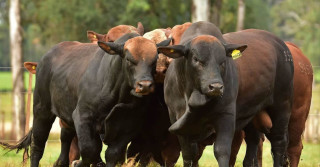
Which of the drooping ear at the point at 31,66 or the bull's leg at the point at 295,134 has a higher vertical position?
the drooping ear at the point at 31,66

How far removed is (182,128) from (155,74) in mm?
950

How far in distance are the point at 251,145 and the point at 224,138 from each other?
1956 mm

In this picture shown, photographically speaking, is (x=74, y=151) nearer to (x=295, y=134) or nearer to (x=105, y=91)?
(x=105, y=91)

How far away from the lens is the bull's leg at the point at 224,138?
7.74m

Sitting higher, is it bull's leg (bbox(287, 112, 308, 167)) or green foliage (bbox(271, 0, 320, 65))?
bull's leg (bbox(287, 112, 308, 167))

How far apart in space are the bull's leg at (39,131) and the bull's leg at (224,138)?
3266 millimetres

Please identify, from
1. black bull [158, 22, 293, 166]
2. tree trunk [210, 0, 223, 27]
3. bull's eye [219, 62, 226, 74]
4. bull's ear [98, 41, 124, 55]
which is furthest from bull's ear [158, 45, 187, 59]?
tree trunk [210, 0, 223, 27]

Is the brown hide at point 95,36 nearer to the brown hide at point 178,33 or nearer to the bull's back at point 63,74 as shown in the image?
the bull's back at point 63,74

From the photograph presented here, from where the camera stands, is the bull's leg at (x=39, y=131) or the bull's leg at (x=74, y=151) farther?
the bull's leg at (x=74, y=151)

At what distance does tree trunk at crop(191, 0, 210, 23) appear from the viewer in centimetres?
2156

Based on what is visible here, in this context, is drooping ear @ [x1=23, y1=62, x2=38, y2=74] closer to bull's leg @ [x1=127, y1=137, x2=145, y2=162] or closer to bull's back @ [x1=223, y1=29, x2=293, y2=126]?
bull's leg @ [x1=127, y1=137, x2=145, y2=162]

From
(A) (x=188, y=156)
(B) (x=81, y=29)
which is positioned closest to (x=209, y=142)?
(A) (x=188, y=156)

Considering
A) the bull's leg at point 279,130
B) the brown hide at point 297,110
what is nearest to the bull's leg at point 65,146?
the bull's leg at point 279,130

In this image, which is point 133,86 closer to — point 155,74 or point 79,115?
point 155,74
